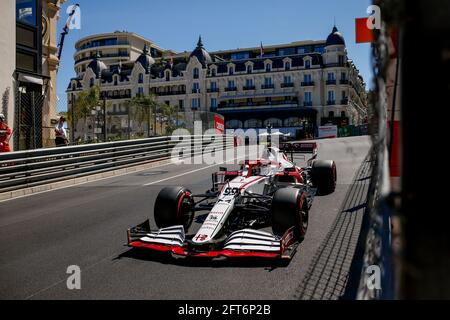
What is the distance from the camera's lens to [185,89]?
224ft

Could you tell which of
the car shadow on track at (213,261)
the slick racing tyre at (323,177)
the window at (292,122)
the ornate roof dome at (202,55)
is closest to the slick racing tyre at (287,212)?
the car shadow on track at (213,261)

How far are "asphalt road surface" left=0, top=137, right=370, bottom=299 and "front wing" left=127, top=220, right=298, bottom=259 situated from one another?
5.2 inches

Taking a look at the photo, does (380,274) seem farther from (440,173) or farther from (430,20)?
(430,20)

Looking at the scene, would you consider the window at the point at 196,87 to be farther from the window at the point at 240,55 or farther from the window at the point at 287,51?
the window at the point at 287,51

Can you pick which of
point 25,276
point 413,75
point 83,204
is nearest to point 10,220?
point 83,204

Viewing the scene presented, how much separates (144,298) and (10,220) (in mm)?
4504

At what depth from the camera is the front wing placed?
13.8ft

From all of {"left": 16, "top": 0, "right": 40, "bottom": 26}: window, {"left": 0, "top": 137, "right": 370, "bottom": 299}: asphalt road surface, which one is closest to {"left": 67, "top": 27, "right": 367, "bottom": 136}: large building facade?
{"left": 16, "top": 0, "right": 40, "bottom": 26}: window

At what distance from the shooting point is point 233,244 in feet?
14.3

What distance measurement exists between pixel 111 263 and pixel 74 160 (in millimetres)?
7789

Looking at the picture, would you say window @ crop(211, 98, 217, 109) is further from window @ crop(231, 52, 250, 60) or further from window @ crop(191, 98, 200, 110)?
window @ crop(231, 52, 250, 60)

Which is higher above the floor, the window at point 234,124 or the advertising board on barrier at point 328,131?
the window at point 234,124

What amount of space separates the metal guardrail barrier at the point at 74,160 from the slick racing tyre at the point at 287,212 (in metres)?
7.03

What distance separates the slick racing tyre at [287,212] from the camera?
491cm
